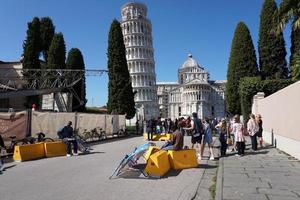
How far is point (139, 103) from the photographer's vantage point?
12075 cm

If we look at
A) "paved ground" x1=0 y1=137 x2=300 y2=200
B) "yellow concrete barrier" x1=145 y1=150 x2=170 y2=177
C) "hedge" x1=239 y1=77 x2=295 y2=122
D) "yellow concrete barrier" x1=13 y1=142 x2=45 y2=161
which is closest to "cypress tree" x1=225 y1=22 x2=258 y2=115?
"hedge" x1=239 y1=77 x2=295 y2=122

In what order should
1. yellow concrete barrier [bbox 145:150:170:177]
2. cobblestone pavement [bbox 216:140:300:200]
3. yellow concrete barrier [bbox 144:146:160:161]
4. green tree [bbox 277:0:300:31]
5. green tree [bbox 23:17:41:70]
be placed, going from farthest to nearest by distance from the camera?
green tree [bbox 23:17:41:70] → green tree [bbox 277:0:300:31] → yellow concrete barrier [bbox 144:146:160:161] → yellow concrete barrier [bbox 145:150:170:177] → cobblestone pavement [bbox 216:140:300:200]

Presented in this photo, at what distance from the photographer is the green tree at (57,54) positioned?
55938 millimetres

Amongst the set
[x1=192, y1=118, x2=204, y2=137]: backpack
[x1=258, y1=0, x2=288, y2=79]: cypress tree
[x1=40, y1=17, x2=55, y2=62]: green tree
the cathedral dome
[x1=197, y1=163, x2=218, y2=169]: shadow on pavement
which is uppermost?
the cathedral dome

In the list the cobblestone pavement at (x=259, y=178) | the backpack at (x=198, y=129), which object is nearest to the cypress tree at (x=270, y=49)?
the backpack at (x=198, y=129)

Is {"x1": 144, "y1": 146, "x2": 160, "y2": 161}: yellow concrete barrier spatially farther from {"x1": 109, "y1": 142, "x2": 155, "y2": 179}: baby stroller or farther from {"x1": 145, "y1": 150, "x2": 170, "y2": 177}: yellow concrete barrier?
{"x1": 145, "y1": 150, "x2": 170, "y2": 177}: yellow concrete barrier

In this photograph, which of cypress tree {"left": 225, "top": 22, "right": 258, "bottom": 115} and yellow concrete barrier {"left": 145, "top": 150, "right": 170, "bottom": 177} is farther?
cypress tree {"left": 225, "top": 22, "right": 258, "bottom": 115}

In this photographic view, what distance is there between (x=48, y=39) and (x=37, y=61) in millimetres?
8193

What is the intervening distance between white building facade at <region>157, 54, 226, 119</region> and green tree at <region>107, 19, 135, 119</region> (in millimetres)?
91700

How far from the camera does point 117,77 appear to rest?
50.8 metres

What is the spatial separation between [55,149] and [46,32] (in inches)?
1955

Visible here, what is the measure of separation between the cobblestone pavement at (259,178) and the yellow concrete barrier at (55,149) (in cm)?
752

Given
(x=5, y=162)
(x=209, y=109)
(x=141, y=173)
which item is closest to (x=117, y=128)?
(x=5, y=162)

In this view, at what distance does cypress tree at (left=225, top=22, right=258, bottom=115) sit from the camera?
1693 inches
